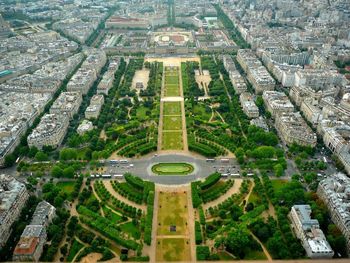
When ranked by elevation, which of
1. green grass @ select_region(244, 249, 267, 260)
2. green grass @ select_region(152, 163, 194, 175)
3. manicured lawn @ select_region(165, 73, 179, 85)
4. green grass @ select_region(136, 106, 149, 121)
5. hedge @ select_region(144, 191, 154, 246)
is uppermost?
hedge @ select_region(144, 191, 154, 246)

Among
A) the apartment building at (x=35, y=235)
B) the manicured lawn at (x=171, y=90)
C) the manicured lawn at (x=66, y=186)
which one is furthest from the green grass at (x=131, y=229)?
the manicured lawn at (x=171, y=90)

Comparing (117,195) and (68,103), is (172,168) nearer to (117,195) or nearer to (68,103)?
(117,195)

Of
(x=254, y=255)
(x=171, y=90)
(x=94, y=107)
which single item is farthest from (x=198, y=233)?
(x=171, y=90)

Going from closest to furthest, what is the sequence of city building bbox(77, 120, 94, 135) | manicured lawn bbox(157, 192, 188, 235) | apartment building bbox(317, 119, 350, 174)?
1. manicured lawn bbox(157, 192, 188, 235)
2. apartment building bbox(317, 119, 350, 174)
3. city building bbox(77, 120, 94, 135)

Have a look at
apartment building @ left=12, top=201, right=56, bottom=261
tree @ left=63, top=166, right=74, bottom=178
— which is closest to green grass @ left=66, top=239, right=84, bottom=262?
apartment building @ left=12, top=201, right=56, bottom=261

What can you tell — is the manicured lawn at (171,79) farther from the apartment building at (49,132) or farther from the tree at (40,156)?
the tree at (40,156)

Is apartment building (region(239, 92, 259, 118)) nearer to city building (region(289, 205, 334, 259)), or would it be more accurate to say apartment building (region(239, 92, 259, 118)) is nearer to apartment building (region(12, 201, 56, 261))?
city building (region(289, 205, 334, 259))
